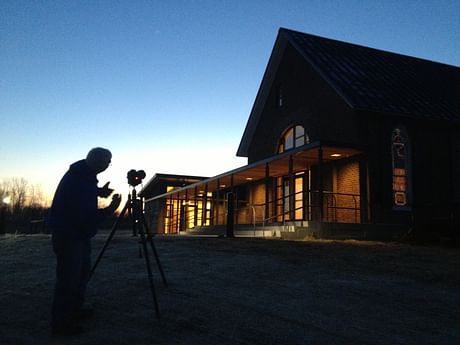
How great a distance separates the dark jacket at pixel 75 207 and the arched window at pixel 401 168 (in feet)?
44.9

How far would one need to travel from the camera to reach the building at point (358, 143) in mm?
15289

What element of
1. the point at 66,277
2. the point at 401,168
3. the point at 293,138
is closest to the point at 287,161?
the point at 293,138

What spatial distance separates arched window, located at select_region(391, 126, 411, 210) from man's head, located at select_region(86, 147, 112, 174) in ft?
44.5

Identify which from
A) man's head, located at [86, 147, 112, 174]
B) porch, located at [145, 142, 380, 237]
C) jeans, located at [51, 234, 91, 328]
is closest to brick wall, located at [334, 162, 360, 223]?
porch, located at [145, 142, 380, 237]

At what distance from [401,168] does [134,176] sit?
13.3m

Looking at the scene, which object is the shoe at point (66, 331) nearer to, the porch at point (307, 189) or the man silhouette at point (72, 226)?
the man silhouette at point (72, 226)

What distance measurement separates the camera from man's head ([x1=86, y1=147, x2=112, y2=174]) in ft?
13.7

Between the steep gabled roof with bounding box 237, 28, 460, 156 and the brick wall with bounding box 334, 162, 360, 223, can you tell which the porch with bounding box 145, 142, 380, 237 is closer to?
the brick wall with bounding box 334, 162, 360, 223

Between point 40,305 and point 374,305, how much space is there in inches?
145

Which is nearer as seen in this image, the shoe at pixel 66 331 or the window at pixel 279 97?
the shoe at pixel 66 331

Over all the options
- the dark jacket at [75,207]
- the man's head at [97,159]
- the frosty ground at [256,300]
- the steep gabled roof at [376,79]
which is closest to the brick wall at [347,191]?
the steep gabled roof at [376,79]

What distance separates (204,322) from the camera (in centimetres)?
429

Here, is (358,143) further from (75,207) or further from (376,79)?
(75,207)

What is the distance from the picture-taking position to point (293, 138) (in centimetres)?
2005
